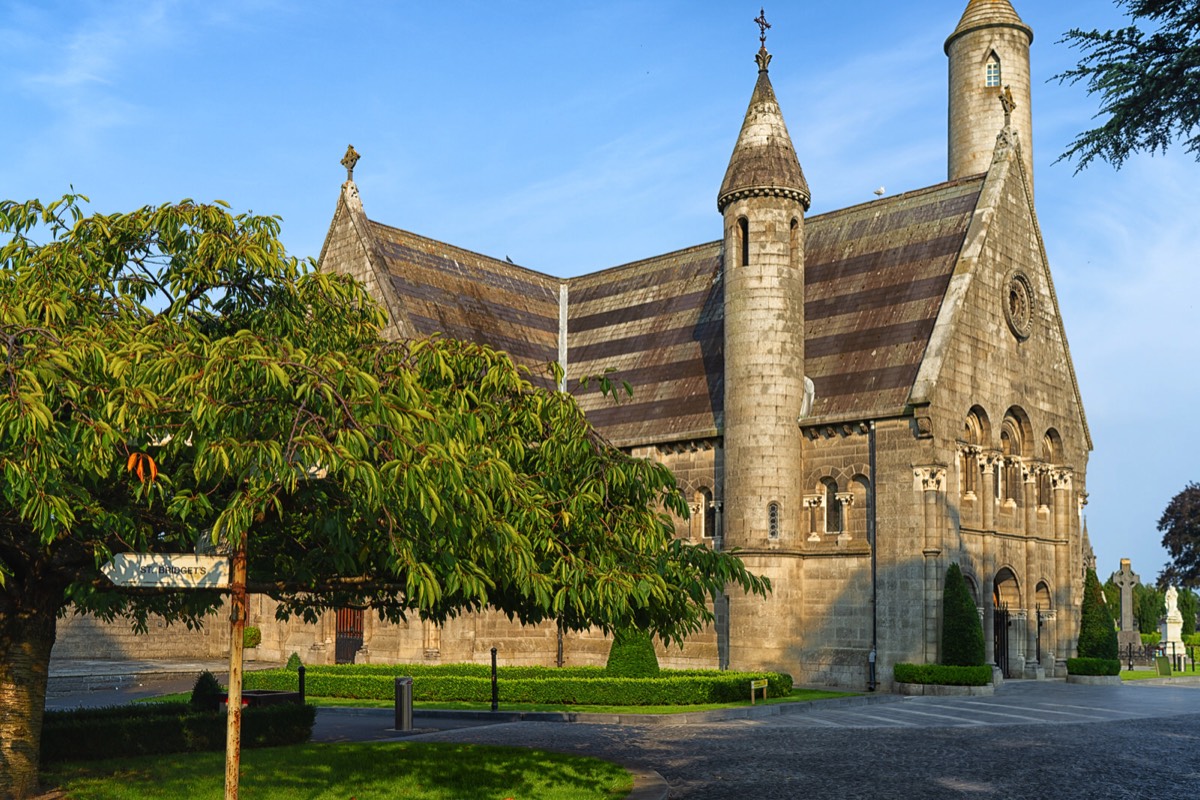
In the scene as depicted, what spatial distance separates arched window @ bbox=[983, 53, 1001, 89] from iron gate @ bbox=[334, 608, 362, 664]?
3149cm

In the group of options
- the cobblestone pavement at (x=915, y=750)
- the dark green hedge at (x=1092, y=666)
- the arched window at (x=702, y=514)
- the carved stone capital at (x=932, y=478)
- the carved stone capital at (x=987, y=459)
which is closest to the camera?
the cobblestone pavement at (x=915, y=750)

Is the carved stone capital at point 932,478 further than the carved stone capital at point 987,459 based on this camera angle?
No

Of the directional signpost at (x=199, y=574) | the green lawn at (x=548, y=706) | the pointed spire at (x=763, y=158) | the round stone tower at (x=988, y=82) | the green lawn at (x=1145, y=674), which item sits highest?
the round stone tower at (x=988, y=82)

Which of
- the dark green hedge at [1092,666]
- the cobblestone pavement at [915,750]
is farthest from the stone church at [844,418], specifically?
the cobblestone pavement at [915,750]

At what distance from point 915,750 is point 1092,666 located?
2042 cm

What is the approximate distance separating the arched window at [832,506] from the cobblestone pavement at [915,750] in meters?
7.94

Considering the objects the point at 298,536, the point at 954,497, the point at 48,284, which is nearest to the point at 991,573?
the point at 954,497

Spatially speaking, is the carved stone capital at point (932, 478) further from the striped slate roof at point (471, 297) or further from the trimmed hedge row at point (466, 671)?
the striped slate roof at point (471, 297)

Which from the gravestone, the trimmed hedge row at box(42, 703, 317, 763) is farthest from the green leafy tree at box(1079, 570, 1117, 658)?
the trimmed hedge row at box(42, 703, 317, 763)

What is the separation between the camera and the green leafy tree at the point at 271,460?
9.33 metres

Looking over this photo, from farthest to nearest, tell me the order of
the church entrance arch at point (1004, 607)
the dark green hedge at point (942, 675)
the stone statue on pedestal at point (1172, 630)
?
the stone statue on pedestal at point (1172, 630)
the church entrance arch at point (1004, 607)
the dark green hedge at point (942, 675)

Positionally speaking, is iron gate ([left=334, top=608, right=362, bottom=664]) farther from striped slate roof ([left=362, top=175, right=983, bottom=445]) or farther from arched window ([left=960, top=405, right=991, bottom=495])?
arched window ([left=960, top=405, right=991, bottom=495])

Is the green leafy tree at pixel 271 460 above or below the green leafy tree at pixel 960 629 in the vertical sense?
above

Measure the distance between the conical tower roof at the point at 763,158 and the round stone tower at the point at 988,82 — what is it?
12.9 metres
